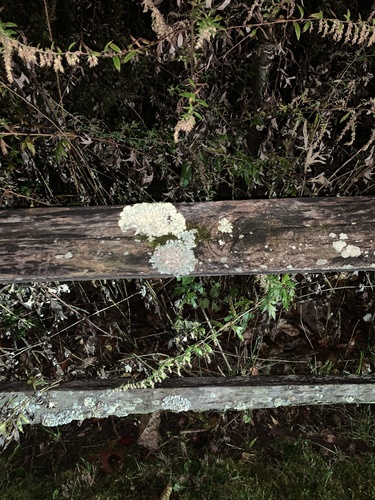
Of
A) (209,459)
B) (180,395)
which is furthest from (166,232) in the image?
(209,459)

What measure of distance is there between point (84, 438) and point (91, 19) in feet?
7.74

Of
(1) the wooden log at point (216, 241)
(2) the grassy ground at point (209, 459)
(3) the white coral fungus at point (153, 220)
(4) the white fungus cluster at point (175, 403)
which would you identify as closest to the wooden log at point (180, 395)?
(4) the white fungus cluster at point (175, 403)

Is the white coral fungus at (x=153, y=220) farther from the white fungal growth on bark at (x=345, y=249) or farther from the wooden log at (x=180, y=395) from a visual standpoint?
the wooden log at (x=180, y=395)

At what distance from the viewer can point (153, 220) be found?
1467mm

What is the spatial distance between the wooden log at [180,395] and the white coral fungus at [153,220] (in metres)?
1.03

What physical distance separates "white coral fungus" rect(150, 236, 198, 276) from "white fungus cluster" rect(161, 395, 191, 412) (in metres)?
0.99

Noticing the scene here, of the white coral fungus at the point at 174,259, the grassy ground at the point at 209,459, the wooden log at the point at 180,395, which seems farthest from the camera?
the grassy ground at the point at 209,459

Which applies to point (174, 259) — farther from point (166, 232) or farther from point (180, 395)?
point (180, 395)

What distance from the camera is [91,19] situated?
2262mm

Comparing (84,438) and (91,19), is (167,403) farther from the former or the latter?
(91,19)

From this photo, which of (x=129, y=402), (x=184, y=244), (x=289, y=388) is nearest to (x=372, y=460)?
(x=289, y=388)

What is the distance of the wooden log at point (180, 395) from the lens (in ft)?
7.02

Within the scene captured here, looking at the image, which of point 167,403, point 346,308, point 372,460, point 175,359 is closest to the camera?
point 175,359

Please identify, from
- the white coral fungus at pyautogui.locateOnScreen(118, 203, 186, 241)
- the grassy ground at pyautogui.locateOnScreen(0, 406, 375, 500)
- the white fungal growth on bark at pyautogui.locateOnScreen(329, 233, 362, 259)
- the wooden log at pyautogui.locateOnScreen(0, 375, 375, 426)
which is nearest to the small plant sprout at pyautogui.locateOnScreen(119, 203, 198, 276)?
the white coral fungus at pyautogui.locateOnScreen(118, 203, 186, 241)
